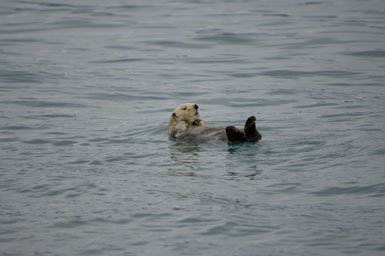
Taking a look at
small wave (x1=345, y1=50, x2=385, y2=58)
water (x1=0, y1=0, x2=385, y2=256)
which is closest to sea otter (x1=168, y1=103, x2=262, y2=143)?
water (x1=0, y1=0, x2=385, y2=256)

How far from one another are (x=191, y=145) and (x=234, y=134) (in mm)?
866

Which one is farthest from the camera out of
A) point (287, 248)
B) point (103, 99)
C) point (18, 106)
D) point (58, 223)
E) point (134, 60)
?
point (134, 60)

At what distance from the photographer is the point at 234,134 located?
322 inches

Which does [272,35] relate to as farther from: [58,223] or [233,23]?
[58,223]

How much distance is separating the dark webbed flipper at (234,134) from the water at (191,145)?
0.45ft

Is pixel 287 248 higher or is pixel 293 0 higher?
pixel 293 0

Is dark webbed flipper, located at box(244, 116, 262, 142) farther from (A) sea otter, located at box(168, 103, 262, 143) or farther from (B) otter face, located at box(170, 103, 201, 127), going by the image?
(B) otter face, located at box(170, 103, 201, 127)

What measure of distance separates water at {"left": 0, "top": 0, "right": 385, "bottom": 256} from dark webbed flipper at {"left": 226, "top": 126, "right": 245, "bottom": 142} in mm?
138

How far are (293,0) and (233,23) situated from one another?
24.4ft

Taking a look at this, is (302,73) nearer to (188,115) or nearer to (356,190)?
(188,115)

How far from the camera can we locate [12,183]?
7.20 meters

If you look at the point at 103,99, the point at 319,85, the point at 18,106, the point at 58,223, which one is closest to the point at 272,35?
the point at 319,85

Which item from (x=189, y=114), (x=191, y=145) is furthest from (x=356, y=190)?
(x=189, y=114)

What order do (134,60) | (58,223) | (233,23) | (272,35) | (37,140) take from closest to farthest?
(58,223) → (37,140) → (134,60) → (272,35) → (233,23)
